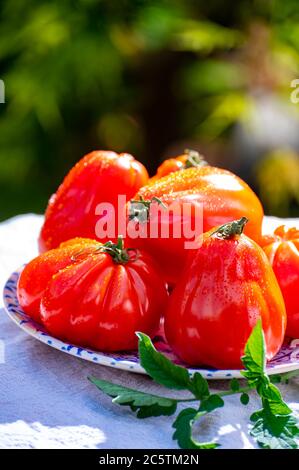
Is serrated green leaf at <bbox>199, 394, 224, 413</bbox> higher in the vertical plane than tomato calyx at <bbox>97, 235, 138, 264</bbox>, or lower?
lower

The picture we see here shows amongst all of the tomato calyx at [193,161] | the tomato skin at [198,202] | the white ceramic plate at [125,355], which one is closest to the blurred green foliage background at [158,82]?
the tomato calyx at [193,161]

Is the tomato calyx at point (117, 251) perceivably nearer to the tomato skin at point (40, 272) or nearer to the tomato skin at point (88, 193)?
the tomato skin at point (40, 272)

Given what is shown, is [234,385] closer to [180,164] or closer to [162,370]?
[162,370]

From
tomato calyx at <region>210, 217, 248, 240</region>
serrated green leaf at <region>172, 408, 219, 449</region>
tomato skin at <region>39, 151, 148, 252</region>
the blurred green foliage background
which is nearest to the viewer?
serrated green leaf at <region>172, 408, 219, 449</region>

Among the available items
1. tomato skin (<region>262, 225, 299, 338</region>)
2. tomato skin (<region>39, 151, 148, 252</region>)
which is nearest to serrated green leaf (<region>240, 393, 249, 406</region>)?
tomato skin (<region>262, 225, 299, 338</region>)

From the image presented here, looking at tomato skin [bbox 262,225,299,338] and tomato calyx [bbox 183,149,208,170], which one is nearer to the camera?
tomato skin [bbox 262,225,299,338]

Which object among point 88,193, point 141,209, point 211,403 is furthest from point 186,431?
point 88,193

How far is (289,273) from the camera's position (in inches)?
32.3

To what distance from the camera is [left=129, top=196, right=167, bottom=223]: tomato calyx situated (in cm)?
82

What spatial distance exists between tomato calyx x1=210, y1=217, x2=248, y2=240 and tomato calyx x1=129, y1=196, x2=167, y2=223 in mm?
91

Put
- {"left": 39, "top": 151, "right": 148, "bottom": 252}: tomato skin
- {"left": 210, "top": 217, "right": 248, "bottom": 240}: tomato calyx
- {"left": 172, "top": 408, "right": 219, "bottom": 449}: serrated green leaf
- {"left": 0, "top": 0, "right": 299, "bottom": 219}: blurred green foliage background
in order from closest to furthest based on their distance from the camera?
{"left": 172, "top": 408, "right": 219, "bottom": 449}: serrated green leaf < {"left": 210, "top": 217, "right": 248, "bottom": 240}: tomato calyx < {"left": 39, "top": 151, "right": 148, "bottom": 252}: tomato skin < {"left": 0, "top": 0, "right": 299, "bottom": 219}: blurred green foliage background

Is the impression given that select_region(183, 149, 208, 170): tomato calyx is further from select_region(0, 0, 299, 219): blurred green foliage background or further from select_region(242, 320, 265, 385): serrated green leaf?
select_region(0, 0, 299, 219): blurred green foliage background

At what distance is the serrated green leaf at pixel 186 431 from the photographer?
0.64 metres

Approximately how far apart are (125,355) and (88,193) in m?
0.25
